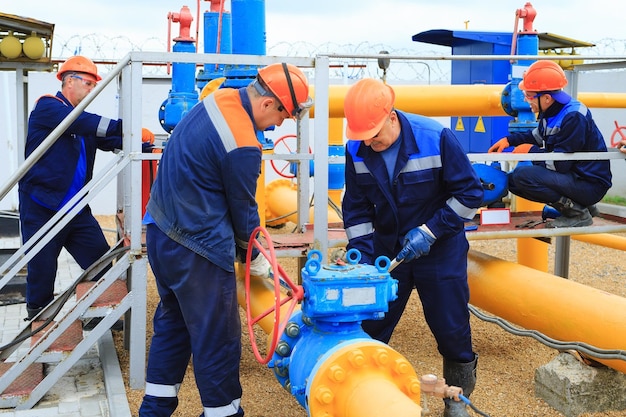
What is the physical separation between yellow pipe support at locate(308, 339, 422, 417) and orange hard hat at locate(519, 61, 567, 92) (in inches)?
96.9

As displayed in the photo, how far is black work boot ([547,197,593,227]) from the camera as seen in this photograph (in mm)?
4853

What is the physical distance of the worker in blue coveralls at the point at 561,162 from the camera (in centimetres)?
473

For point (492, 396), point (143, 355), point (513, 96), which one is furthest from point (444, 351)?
point (513, 96)

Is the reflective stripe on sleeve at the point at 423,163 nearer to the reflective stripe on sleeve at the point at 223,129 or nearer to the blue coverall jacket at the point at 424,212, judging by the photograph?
the blue coverall jacket at the point at 424,212

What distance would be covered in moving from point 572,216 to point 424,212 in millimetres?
1555

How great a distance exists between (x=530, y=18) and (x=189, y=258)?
376 cm

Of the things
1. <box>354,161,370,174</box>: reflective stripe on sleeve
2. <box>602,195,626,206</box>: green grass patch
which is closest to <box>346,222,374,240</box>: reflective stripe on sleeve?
<box>354,161,370,174</box>: reflective stripe on sleeve

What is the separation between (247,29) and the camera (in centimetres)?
457

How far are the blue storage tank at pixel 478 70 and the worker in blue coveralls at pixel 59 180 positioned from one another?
5.49m

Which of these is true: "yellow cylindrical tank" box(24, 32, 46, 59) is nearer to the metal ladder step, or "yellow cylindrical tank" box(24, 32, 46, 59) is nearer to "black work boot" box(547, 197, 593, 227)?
the metal ladder step

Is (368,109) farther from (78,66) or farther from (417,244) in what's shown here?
(78,66)

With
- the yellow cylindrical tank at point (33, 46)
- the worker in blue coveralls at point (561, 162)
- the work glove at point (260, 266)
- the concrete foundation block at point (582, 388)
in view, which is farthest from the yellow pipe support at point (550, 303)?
the yellow cylindrical tank at point (33, 46)

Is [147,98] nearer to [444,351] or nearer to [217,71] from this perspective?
[217,71]

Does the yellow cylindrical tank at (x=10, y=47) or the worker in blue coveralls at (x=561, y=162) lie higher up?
the yellow cylindrical tank at (x=10, y=47)
